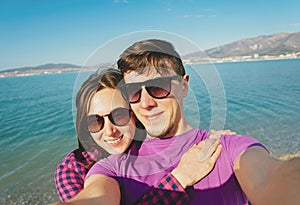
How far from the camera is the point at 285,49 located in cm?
17662

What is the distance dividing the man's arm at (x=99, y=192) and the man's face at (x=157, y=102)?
63cm

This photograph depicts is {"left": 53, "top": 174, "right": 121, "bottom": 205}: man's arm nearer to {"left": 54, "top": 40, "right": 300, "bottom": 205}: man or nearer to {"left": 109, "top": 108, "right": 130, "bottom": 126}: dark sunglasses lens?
{"left": 54, "top": 40, "right": 300, "bottom": 205}: man

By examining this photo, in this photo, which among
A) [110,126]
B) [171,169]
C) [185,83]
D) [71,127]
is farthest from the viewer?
[71,127]

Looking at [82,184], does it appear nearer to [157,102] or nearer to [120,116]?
[120,116]

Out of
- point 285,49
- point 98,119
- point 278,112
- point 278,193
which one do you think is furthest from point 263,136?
point 285,49

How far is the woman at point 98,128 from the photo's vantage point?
261 centimetres

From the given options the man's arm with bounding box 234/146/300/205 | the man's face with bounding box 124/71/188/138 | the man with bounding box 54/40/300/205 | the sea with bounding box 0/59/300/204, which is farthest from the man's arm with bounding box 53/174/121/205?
the sea with bounding box 0/59/300/204

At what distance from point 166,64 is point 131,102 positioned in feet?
1.51

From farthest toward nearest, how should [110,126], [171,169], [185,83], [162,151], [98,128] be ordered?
[98,128], [110,126], [185,83], [162,151], [171,169]

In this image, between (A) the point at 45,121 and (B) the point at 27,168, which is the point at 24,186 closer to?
(B) the point at 27,168

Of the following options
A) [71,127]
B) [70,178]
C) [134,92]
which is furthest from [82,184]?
[71,127]

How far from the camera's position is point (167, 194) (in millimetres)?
2043

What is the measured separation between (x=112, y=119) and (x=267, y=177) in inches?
67.5

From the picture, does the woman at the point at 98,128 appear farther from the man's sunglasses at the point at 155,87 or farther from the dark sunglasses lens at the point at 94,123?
the man's sunglasses at the point at 155,87
